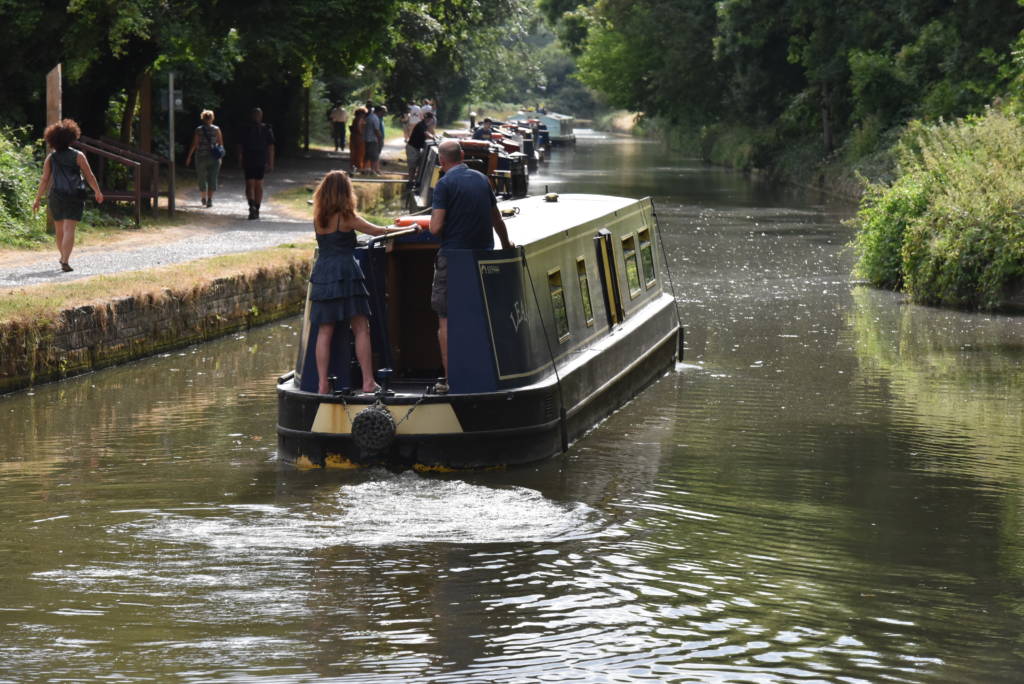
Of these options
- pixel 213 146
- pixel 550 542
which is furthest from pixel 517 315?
pixel 213 146

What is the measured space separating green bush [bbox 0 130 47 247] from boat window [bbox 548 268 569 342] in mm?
8740

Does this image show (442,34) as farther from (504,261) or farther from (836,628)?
(836,628)

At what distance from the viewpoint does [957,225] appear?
1927cm

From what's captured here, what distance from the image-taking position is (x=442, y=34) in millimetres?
38781

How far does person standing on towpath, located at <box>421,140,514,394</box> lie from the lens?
1038 centimetres

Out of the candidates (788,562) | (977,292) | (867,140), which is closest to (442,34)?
(867,140)

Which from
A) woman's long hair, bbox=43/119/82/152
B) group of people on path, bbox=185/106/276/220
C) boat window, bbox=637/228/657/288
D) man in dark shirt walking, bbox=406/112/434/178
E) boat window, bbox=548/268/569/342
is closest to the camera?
boat window, bbox=548/268/569/342

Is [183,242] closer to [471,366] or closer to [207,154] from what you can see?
[207,154]

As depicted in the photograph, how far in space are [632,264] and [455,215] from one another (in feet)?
14.6

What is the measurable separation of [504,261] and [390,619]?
3.73 meters

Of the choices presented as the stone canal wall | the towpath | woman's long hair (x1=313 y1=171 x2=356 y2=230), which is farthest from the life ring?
the towpath

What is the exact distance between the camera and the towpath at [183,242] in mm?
16641

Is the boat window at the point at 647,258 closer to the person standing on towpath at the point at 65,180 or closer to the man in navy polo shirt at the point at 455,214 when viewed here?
the man in navy polo shirt at the point at 455,214

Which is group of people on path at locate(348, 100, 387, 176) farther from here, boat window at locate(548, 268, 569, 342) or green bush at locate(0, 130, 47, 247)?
boat window at locate(548, 268, 569, 342)
